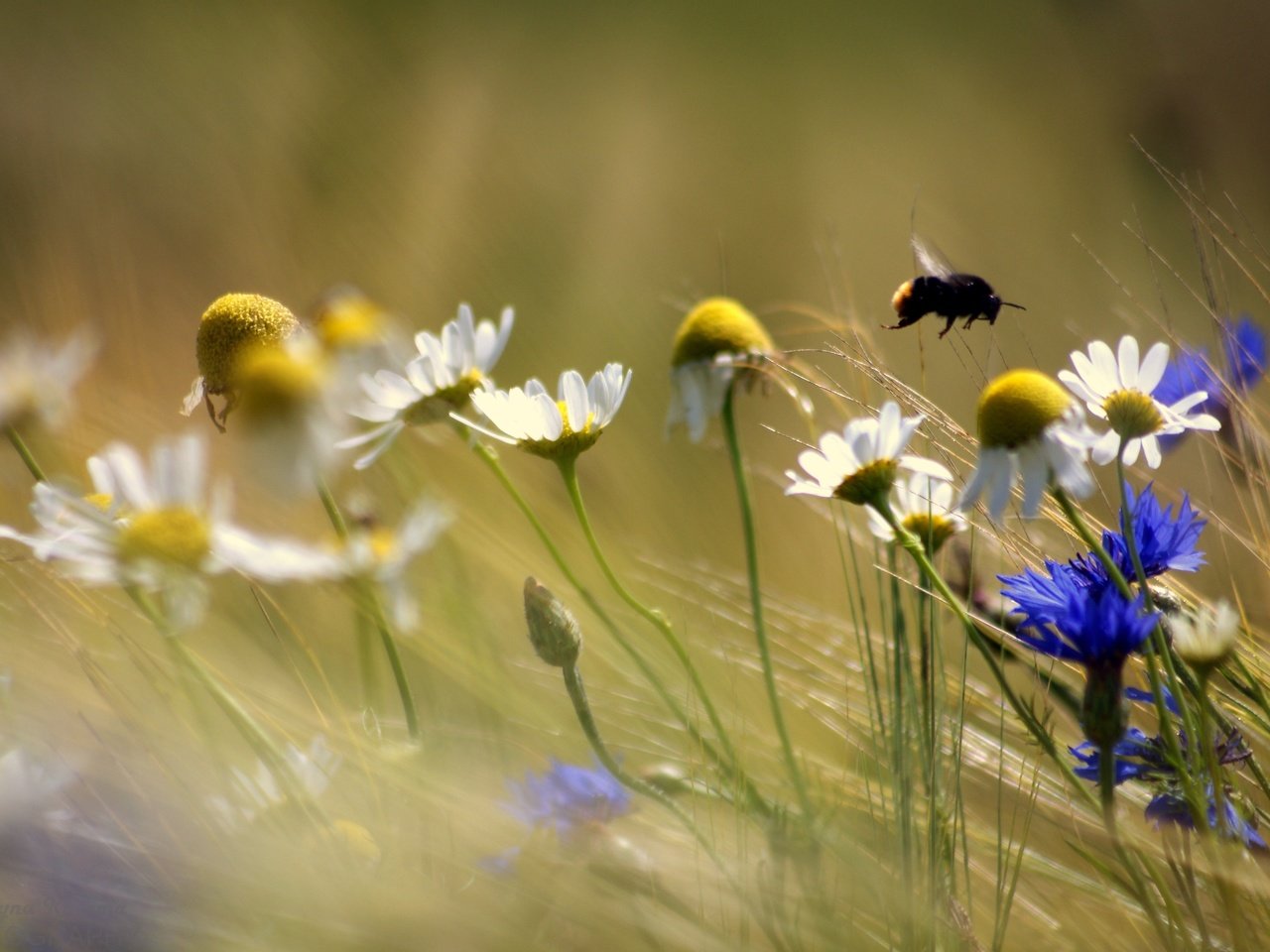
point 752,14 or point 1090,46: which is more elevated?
point 752,14

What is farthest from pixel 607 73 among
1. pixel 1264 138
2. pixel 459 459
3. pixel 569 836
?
pixel 569 836

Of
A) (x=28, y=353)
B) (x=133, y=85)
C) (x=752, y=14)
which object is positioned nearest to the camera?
(x=28, y=353)

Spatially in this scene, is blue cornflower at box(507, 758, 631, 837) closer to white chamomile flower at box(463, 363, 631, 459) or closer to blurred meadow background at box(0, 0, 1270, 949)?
blurred meadow background at box(0, 0, 1270, 949)

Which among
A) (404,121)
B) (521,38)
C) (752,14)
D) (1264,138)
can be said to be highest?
(752,14)

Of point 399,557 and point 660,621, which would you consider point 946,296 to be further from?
point 399,557

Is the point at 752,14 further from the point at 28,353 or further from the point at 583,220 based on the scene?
the point at 28,353

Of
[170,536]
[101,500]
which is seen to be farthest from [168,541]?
[101,500]
